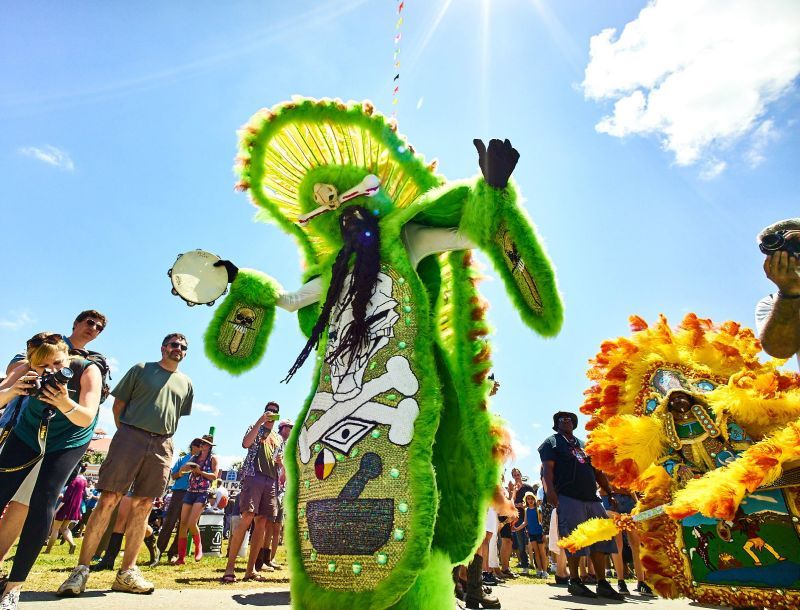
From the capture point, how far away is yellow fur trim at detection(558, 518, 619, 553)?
2.59 metres

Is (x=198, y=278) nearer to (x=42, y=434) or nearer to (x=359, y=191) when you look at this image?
(x=359, y=191)

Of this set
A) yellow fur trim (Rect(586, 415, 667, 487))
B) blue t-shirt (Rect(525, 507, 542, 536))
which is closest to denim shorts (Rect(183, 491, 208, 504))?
blue t-shirt (Rect(525, 507, 542, 536))

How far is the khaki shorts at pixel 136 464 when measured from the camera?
12.2ft

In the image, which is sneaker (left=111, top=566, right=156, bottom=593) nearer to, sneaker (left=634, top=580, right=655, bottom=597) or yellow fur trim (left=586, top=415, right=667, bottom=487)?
yellow fur trim (left=586, top=415, right=667, bottom=487)

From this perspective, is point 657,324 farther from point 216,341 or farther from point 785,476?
point 216,341

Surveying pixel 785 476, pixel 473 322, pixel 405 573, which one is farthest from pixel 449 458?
pixel 785 476

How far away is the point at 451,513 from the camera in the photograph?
1.90 meters

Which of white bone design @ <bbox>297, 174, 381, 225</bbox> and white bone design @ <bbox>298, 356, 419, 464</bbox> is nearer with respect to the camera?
white bone design @ <bbox>298, 356, 419, 464</bbox>

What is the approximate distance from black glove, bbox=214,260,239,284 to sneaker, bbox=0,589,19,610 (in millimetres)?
1896

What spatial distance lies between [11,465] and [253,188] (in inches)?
79.2

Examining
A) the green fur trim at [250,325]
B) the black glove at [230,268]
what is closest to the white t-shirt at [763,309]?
the green fur trim at [250,325]

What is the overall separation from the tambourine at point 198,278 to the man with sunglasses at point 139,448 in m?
1.91

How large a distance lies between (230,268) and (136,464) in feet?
7.02

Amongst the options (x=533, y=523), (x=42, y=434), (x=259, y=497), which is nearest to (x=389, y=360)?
(x=42, y=434)
